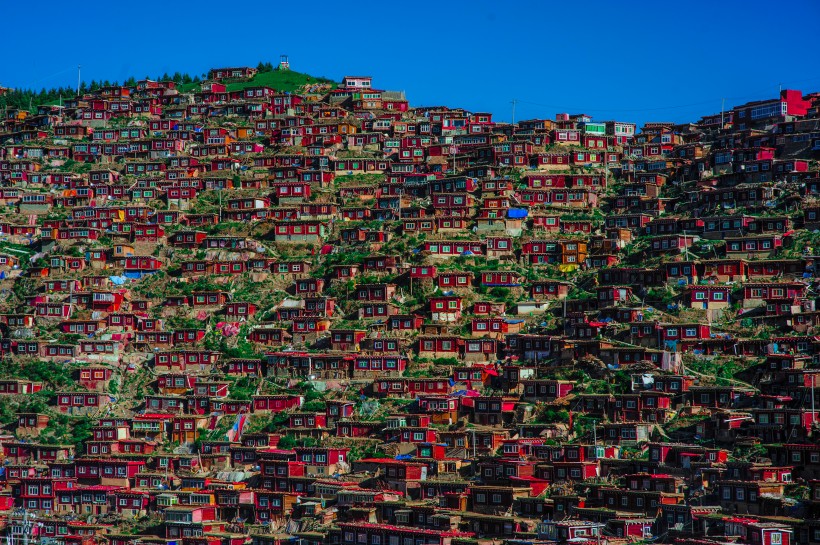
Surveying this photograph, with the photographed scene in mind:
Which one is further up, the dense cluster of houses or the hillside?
the hillside

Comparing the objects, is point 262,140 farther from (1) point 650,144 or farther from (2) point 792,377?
(2) point 792,377

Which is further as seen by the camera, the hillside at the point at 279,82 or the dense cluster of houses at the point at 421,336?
the hillside at the point at 279,82

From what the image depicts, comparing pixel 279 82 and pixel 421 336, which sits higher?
pixel 279 82

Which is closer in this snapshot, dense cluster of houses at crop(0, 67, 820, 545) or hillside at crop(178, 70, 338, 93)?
dense cluster of houses at crop(0, 67, 820, 545)

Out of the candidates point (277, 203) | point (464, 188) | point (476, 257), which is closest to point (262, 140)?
point (277, 203)

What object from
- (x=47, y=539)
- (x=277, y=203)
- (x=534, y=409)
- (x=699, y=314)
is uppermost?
(x=277, y=203)

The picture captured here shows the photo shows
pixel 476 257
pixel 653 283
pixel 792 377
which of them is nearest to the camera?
pixel 792 377

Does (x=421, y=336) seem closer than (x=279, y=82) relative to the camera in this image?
A: Yes

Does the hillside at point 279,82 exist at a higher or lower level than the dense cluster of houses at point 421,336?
higher
